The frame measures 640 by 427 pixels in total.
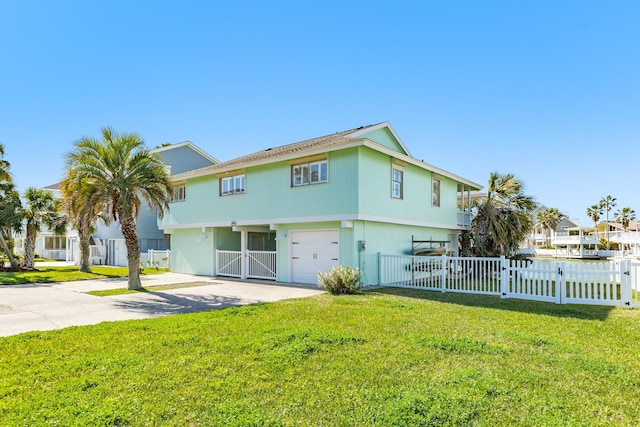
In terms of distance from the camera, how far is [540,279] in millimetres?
11062

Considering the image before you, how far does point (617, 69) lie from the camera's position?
47.3ft

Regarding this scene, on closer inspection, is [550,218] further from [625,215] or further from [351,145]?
[351,145]

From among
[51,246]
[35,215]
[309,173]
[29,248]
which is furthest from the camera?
[51,246]

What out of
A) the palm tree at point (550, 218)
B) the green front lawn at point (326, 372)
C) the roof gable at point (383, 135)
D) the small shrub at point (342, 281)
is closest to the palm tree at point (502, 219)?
the roof gable at point (383, 135)

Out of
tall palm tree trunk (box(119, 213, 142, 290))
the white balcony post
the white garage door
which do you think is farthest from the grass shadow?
tall palm tree trunk (box(119, 213, 142, 290))

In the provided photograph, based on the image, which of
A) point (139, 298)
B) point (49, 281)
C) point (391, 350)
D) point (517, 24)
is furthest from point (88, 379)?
point (517, 24)

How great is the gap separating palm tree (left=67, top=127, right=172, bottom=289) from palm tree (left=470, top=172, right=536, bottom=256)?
599 inches

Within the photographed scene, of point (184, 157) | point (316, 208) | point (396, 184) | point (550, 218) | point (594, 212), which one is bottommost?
point (316, 208)

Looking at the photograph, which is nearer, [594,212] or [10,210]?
[10,210]

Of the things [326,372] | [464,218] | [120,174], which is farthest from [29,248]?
[464,218]

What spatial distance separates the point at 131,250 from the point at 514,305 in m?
13.2

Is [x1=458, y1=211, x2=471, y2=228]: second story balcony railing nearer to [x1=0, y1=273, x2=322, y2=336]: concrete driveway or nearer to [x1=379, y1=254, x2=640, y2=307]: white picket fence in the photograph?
[x1=379, y1=254, x2=640, y2=307]: white picket fence

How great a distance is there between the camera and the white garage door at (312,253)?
48.1 feet

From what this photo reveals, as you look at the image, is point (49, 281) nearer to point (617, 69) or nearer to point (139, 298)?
point (139, 298)
